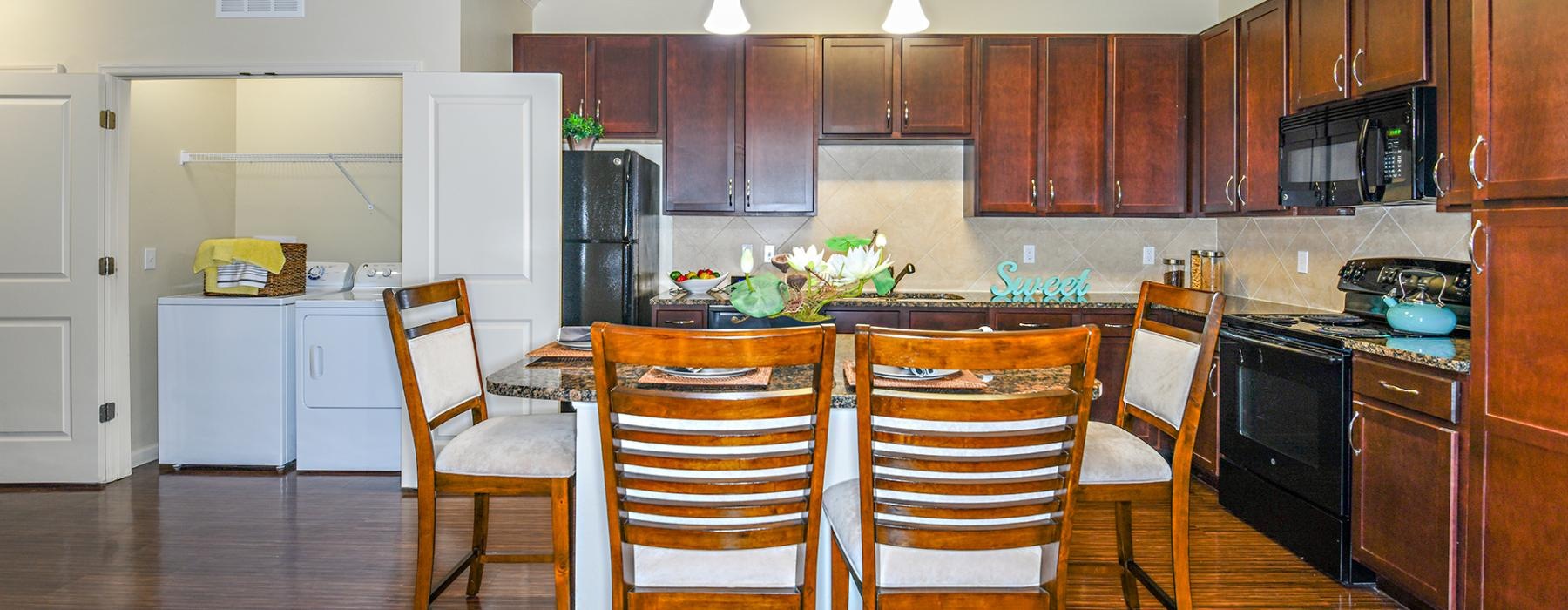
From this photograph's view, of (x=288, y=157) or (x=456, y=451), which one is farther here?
(x=288, y=157)

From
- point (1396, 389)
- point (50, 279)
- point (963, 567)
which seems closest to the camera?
point (963, 567)

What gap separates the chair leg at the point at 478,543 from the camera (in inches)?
106

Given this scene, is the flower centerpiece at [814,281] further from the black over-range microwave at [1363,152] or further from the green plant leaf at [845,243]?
the black over-range microwave at [1363,152]

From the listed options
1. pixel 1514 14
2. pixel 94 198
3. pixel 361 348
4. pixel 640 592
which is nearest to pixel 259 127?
pixel 94 198

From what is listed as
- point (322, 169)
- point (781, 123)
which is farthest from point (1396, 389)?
point (322, 169)

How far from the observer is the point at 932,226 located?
5.11 metres

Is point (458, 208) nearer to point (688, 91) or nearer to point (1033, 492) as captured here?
point (688, 91)

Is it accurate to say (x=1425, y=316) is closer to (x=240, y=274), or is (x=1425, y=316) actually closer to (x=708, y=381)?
(x=708, y=381)

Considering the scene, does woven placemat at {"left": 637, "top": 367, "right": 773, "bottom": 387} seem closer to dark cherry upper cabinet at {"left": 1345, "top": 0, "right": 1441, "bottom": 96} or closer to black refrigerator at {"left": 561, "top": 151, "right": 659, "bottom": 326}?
black refrigerator at {"left": 561, "top": 151, "right": 659, "bottom": 326}

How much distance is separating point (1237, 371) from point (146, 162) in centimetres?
500

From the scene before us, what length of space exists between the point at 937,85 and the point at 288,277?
3424 millimetres

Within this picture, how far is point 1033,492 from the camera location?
5.56ft

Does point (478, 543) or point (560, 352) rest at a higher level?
point (560, 352)

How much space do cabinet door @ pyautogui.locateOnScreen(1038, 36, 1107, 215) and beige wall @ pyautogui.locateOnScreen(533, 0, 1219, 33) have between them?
1.28 ft
